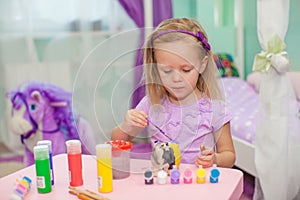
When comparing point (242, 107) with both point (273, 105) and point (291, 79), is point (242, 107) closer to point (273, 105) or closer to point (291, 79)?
point (291, 79)

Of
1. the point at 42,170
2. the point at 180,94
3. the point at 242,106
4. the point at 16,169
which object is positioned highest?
the point at 180,94

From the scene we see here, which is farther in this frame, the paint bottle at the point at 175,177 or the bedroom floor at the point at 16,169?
the bedroom floor at the point at 16,169

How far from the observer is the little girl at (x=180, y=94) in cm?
92

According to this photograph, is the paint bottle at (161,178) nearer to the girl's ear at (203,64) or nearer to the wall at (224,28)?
the girl's ear at (203,64)

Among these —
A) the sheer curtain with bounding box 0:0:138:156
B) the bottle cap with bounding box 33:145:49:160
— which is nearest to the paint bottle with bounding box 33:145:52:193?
the bottle cap with bounding box 33:145:49:160

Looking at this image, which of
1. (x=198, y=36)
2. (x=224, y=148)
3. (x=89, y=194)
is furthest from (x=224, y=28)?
(x=89, y=194)

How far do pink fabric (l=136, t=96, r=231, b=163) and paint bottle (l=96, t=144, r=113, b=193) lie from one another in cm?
12

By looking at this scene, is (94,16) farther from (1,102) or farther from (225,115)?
(225,115)

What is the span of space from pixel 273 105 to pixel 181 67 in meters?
0.92

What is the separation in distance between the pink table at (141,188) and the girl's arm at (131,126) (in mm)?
59

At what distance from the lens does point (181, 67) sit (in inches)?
36.0

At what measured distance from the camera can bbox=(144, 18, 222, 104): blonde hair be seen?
0.92m

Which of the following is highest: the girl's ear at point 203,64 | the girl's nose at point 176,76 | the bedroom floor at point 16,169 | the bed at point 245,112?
the girl's ear at point 203,64

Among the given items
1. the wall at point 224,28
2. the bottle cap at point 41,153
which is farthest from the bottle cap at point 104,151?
the wall at point 224,28
